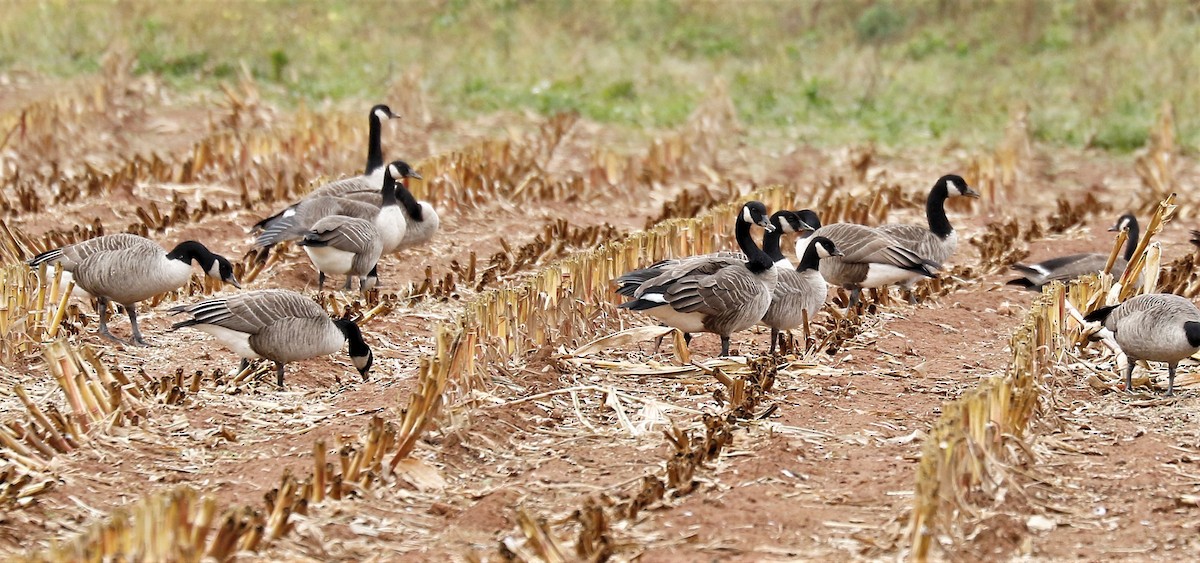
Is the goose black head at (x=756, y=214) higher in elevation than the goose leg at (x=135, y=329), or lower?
higher

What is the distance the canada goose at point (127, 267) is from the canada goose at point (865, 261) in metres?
4.69

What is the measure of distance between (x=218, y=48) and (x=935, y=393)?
64.8 feet

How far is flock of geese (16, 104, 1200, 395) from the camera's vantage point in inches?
352

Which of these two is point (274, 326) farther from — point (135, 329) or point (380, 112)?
point (380, 112)

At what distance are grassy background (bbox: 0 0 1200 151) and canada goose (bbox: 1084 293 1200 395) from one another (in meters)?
11.7

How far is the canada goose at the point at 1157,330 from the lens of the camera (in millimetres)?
8570

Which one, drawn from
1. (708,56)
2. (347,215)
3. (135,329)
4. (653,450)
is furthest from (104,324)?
(708,56)

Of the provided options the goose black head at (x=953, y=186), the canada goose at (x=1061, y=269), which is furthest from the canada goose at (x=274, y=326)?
the goose black head at (x=953, y=186)

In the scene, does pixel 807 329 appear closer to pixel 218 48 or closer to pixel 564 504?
pixel 564 504

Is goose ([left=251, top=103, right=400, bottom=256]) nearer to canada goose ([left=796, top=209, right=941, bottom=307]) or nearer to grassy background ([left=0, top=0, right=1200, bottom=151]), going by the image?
canada goose ([left=796, top=209, right=941, bottom=307])

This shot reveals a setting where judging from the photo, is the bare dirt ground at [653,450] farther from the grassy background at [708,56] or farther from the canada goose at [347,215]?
the grassy background at [708,56]

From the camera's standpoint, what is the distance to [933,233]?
12633 millimetres

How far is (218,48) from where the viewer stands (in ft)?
84.9

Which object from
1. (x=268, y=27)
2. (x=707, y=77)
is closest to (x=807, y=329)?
(x=707, y=77)
